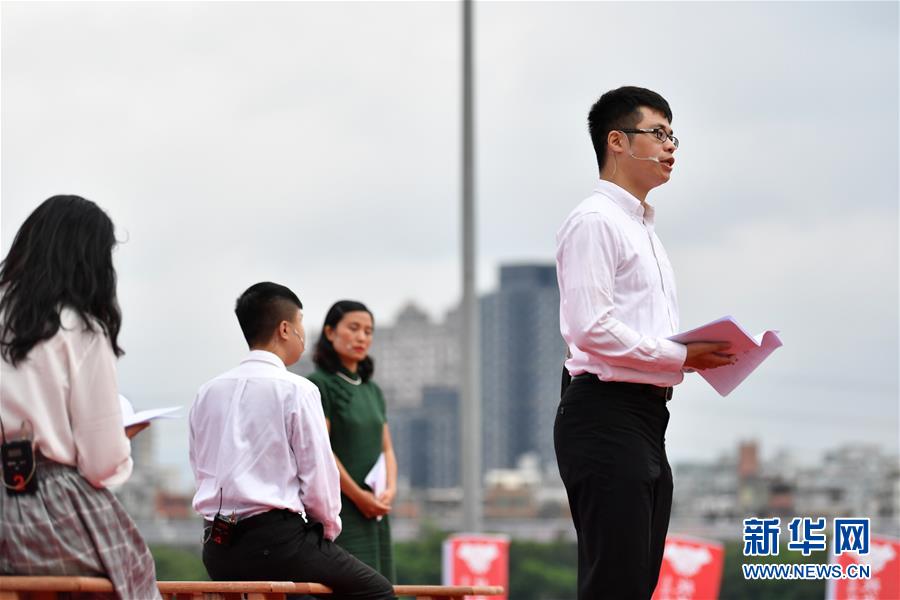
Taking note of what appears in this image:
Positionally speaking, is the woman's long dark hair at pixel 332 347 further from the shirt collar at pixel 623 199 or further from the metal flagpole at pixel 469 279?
the metal flagpole at pixel 469 279

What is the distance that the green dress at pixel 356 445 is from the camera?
6.46 metres

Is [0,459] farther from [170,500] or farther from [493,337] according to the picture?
[493,337]

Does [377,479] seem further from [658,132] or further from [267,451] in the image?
[658,132]

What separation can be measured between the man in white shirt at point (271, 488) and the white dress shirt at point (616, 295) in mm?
890

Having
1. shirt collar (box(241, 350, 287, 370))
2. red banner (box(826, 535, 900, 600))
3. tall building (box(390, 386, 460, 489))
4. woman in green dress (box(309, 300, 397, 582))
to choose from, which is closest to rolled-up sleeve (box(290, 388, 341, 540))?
shirt collar (box(241, 350, 287, 370))

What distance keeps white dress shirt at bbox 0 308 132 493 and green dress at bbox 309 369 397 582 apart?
9.66 feet

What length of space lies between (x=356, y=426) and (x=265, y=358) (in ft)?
5.88

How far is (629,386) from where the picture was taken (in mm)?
4082

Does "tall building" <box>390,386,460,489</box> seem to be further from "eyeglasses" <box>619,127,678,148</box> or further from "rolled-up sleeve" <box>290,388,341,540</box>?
"eyeglasses" <box>619,127,678,148</box>

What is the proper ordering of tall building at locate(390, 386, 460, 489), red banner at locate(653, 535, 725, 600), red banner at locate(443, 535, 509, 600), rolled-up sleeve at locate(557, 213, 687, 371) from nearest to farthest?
rolled-up sleeve at locate(557, 213, 687, 371) → red banner at locate(653, 535, 725, 600) → red banner at locate(443, 535, 509, 600) → tall building at locate(390, 386, 460, 489)

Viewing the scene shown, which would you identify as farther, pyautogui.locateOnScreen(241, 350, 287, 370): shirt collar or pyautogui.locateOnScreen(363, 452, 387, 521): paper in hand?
pyautogui.locateOnScreen(363, 452, 387, 521): paper in hand

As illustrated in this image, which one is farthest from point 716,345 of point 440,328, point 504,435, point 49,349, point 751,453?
point 440,328

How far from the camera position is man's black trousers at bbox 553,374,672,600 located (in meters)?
4.00

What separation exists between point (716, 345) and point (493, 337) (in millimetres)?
148720
